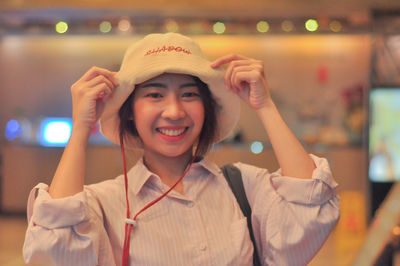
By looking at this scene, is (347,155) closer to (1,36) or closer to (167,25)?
(167,25)

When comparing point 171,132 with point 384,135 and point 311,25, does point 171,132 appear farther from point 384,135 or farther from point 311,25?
point 311,25

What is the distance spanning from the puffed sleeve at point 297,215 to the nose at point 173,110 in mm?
362

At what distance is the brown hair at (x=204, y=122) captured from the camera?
180 centimetres

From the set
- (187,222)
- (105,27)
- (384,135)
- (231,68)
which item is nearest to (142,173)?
(187,222)

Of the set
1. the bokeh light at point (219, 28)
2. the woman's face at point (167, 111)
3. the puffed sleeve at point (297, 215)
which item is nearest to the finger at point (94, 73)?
the woman's face at point (167, 111)

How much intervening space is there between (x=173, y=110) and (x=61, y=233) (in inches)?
19.1

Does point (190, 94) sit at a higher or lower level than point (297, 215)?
higher

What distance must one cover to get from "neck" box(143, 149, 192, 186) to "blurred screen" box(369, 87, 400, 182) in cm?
502

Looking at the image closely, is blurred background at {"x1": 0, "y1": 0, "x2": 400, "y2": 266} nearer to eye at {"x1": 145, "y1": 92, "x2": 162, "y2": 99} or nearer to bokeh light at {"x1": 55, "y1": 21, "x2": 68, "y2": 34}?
bokeh light at {"x1": 55, "y1": 21, "x2": 68, "y2": 34}

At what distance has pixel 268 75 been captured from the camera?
7.67m

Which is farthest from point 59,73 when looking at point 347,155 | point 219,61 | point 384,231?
point 384,231

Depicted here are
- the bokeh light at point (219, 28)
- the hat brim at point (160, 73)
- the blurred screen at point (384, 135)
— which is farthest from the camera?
the bokeh light at point (219, 28)

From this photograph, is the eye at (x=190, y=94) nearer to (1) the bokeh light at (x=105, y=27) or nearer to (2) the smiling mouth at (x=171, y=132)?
(2) the smiling mouth at (x=171, y=132)

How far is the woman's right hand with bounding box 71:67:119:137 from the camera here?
1612mm
